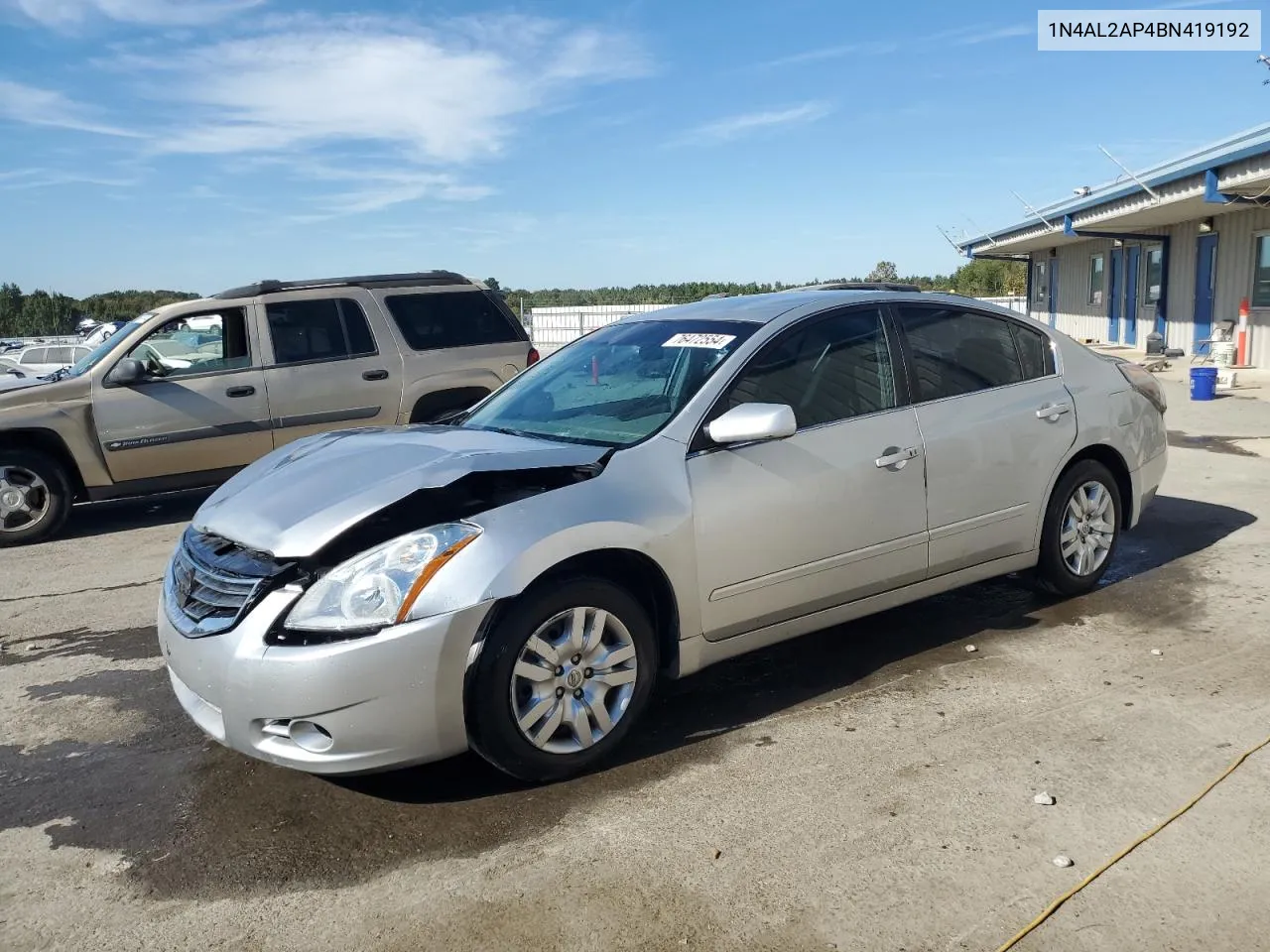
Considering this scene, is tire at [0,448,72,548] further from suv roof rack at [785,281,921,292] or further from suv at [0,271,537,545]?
suv roof rack at [785,281,921,292]

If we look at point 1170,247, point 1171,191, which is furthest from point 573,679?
point 1170,247

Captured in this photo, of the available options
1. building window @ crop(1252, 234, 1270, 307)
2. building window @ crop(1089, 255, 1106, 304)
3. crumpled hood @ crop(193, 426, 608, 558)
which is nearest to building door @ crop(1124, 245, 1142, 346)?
building window @ crop(1089, 255, 1106, 304)

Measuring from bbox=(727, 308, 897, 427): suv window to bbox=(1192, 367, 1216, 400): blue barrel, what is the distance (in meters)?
11.7

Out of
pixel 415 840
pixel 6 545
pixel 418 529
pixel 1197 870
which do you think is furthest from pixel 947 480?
pixel 6 545

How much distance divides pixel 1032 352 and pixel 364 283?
5.90 m

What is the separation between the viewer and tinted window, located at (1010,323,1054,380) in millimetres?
5293

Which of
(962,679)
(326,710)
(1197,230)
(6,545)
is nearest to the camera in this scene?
(326,710)

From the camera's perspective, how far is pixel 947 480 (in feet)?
15.5

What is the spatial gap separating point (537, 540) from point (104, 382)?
243 inches

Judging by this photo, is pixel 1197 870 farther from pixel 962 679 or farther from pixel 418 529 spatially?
pixel 418 529

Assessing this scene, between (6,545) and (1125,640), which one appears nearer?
(1125,640)

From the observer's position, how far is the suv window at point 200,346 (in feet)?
27.8

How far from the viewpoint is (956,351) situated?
5.02m

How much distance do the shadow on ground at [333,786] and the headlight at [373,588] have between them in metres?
0.69
